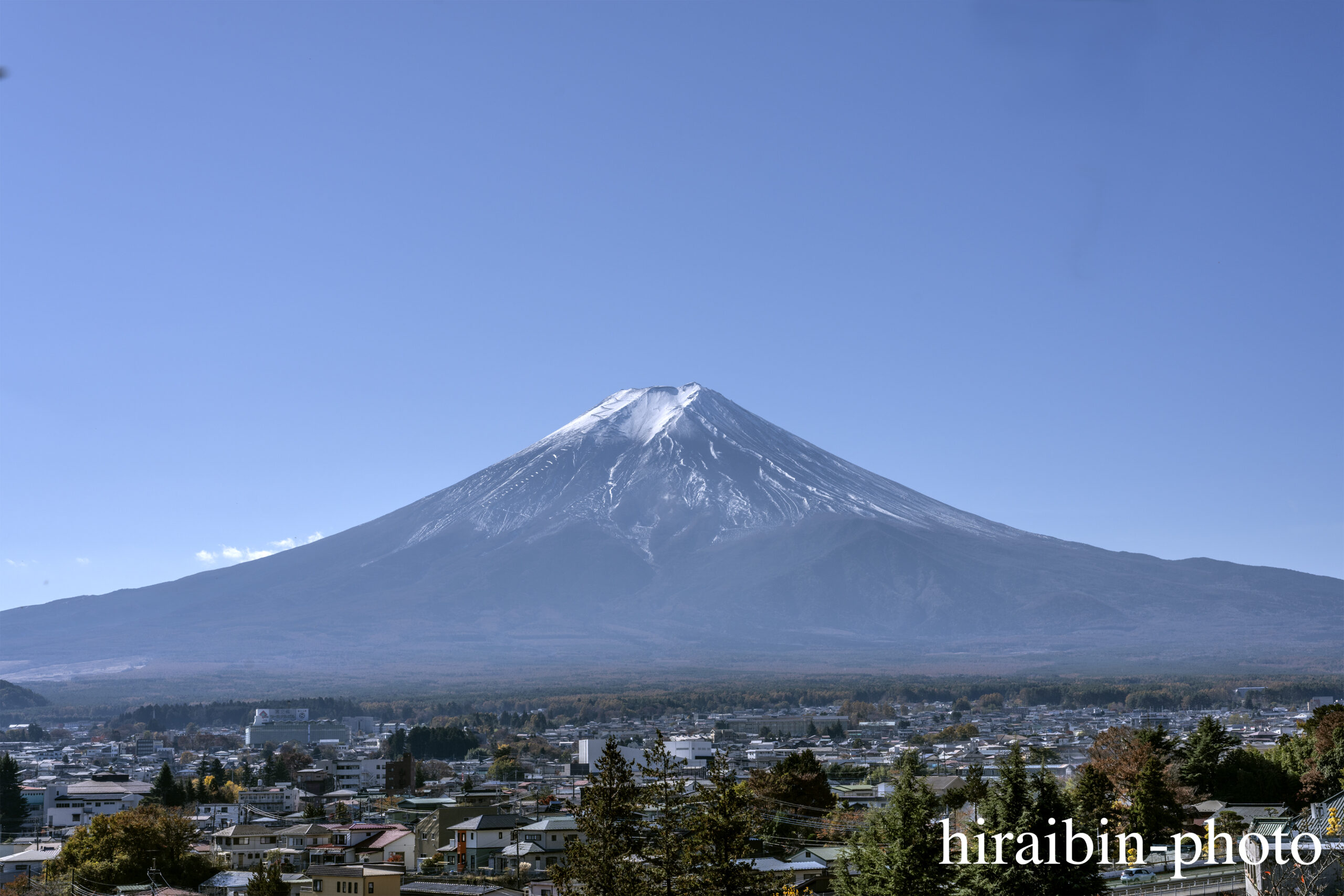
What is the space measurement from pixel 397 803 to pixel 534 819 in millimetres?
20058

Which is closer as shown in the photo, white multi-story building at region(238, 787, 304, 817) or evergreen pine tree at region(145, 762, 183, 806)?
evergreen pine tree at region(145, 762, 183, 806)

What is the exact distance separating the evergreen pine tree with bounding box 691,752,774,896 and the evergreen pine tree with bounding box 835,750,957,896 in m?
2.95

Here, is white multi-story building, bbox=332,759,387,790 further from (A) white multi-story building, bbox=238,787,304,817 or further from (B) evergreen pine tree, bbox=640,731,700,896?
(B) evergreen pine tree, bbox=640,731,700,896

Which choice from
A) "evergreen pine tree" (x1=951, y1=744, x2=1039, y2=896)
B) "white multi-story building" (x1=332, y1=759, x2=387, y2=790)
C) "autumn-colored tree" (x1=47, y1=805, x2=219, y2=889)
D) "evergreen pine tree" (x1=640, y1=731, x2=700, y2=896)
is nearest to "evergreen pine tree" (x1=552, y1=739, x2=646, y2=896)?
"evergreen pine tree" (x1=640, y1=731, x2=700, y2=896)

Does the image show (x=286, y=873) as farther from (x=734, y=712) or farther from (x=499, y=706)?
(x=499, y=706)

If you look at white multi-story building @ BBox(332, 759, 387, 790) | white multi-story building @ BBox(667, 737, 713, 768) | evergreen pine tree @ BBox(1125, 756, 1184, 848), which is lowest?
white multi-story building @ BBox(332, 759, 387, 790)

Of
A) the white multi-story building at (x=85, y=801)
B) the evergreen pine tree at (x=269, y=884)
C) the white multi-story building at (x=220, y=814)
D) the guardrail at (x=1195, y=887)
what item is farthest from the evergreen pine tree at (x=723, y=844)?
the white multi-story building at (x=85, y=801)

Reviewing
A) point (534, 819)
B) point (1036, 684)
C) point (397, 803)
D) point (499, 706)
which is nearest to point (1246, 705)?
point (1036, 684)

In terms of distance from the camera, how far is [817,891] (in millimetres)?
43656

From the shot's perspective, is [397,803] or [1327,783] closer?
[1327,783]

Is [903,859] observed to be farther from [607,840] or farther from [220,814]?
[220,814]

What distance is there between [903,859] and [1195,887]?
6393 mm

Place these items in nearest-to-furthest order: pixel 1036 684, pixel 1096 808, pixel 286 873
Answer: pixel 1096 808, pixel 286 873, pixel 1036 684

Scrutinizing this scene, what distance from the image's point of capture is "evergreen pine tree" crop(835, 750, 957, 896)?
3325 centimetres
